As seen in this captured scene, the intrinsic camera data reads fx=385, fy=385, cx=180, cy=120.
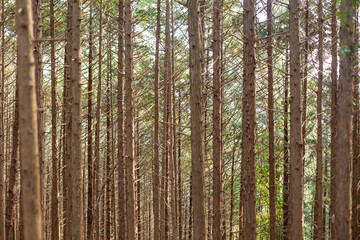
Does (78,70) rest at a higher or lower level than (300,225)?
higher

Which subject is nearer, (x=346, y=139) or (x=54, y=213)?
(x=346, y=139)

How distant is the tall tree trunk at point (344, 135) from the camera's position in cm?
639

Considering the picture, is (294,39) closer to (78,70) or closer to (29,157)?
(78,70)

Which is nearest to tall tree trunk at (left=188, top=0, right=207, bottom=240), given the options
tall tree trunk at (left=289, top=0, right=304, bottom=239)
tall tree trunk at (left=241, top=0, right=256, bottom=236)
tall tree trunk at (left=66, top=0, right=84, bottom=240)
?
tall tree trunk at (left=241, top=0, right=256, bottom=236)

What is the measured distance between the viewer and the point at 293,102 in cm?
788

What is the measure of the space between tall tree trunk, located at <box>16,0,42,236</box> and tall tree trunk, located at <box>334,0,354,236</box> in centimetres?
477

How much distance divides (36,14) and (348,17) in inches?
257

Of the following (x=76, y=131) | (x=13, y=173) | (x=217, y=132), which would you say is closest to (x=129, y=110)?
(x=76, y=131)

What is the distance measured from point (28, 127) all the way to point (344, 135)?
4.92 metres

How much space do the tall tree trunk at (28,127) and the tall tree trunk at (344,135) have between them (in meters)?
4.77

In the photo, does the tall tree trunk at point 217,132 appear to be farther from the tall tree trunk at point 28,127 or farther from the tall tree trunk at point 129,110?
the tall tree trunk at point 28,127

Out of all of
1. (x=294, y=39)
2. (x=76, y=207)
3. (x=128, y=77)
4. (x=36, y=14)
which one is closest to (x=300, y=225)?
(x=294, y=39)

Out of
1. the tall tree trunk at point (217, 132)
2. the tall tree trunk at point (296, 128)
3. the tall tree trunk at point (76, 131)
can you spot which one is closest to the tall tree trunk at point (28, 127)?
the tall tree trunk at point (76, 131)

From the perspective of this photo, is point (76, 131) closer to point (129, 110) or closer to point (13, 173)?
point (129, 110)
